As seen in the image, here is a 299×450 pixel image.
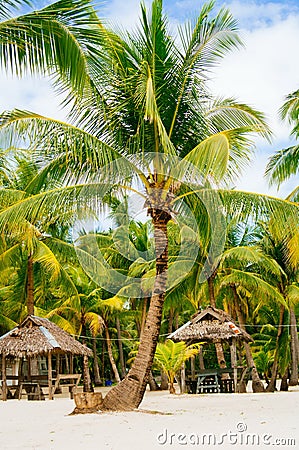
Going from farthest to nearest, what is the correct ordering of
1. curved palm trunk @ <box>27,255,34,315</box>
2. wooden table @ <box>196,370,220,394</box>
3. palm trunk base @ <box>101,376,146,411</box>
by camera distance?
curved palm trunk @ <box>27,255,34,315</box> → wooden table @ <box>196,370,220,394</box> → palm trunk base @ <box>101,376,146,411</box>

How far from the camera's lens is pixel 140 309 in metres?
26.0

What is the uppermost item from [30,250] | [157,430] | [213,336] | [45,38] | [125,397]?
[45,38]

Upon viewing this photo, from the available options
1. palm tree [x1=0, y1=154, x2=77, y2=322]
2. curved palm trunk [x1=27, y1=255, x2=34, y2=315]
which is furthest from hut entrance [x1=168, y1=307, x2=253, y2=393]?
curved palm trunk [x1=27, y1=255, x2=34, y2=315]

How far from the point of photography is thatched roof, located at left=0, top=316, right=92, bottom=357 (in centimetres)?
1658

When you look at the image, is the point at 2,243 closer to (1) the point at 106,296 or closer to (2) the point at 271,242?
(2) the point at 271,242

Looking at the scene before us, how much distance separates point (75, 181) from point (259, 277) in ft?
35.8

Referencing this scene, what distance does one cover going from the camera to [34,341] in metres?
16.7

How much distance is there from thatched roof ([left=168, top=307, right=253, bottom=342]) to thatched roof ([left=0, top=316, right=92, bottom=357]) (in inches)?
135

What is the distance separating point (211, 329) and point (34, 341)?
5379 mm

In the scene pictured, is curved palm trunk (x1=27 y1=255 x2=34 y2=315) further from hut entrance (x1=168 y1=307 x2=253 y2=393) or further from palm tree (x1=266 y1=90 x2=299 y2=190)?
palm tree (x1=266 y1=90 x2=299 y2=190)

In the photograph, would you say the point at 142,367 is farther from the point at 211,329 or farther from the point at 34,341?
the point at 211,329

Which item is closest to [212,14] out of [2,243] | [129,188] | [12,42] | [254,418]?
[129,188]

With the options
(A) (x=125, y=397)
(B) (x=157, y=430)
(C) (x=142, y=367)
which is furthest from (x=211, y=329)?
(B) (x=157, y=430)

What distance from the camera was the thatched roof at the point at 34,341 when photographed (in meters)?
16.6
